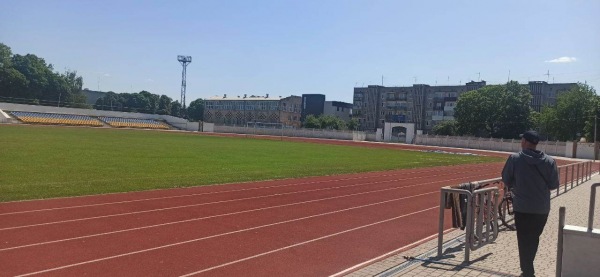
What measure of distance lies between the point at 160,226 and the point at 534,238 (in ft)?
20.4

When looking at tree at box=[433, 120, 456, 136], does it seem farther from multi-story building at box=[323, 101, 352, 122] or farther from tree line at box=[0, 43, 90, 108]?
tree line at box=[0, 43, 90, 108]

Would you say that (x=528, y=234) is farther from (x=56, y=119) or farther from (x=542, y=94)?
(x=542, y=94)

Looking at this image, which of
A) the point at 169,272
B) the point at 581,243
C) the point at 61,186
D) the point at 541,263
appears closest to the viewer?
the point at 581,243

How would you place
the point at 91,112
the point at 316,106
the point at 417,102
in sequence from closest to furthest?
the point at 91,112 < the point at 417,102 < the point at 316,106

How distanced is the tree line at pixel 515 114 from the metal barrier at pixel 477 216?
66.2m

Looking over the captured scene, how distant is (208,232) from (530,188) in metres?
5.31

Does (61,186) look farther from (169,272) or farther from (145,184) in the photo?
(169,272)

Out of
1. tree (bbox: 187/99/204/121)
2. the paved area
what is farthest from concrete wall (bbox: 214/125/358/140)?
the paved area

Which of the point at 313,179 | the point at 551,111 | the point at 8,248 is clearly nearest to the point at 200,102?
the point at 551,111

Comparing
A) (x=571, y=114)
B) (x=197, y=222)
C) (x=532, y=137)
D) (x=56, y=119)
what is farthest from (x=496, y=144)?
(x=56, y=119)

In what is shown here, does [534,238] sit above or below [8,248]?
above

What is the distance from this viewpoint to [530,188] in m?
5.53

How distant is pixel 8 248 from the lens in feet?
22.2

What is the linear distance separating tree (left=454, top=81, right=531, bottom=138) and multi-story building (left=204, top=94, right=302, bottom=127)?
155ft
